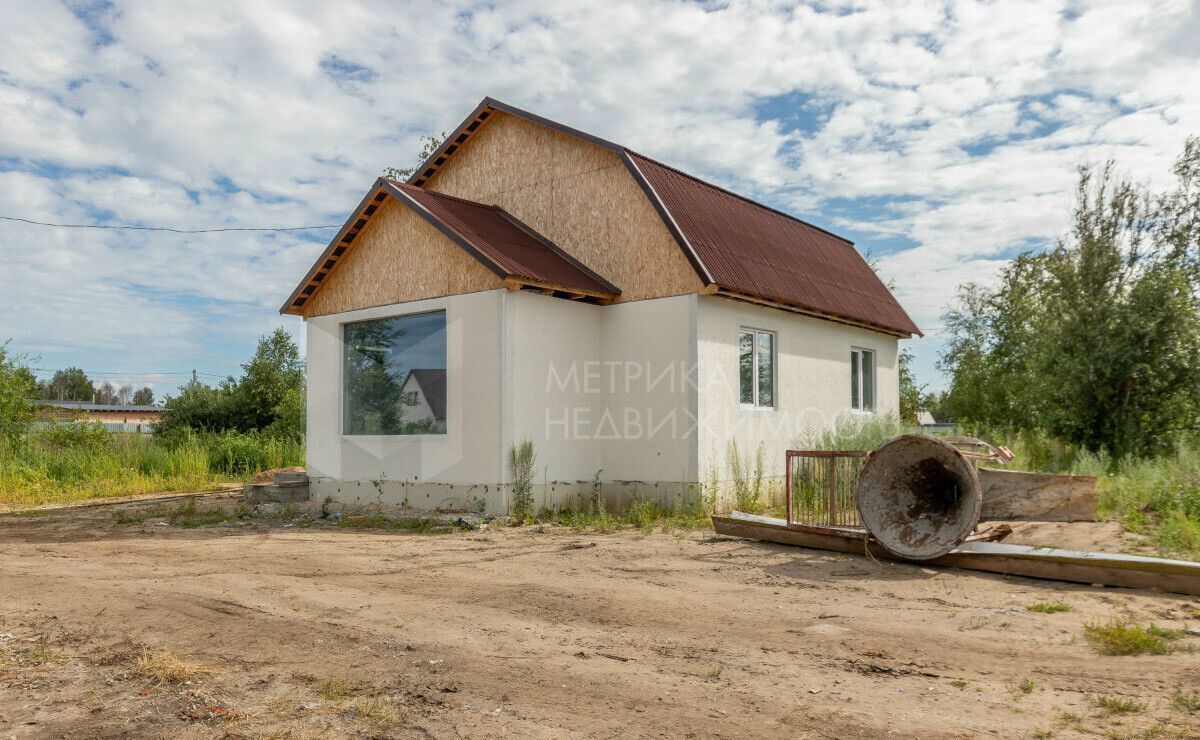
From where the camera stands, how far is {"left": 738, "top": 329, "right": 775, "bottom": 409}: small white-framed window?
15.2 m

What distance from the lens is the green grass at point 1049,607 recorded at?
23.7 ft

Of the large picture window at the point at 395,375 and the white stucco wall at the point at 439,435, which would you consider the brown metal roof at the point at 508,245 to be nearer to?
the white stucco wall at the point at 439,435

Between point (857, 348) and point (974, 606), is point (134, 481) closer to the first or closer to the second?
point (857, 348)

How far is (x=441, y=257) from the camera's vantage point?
46.3ft

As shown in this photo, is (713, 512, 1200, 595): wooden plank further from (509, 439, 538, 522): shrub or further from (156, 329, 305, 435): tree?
(156, 329, 305, 435): tree

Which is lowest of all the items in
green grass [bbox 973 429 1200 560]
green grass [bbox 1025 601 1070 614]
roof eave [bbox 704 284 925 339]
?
green grass [bbox 1025 601 1070 614]

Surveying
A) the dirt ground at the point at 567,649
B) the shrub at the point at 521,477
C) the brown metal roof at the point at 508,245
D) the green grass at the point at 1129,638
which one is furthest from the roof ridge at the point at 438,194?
the green grass at the point at 1129,638

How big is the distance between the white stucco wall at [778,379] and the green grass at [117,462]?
12.9m

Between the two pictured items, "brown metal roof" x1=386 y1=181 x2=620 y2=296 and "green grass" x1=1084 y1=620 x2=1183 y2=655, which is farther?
"brown metal roof" x1=386 y1=181 x2=620 y2=296

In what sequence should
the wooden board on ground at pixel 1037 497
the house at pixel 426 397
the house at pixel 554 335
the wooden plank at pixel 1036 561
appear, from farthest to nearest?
the house at pixel 426 397, the house at pixel 554 335, the wooden board on ground at pixel 1037 497, the wooden plank at pixel 1036 561

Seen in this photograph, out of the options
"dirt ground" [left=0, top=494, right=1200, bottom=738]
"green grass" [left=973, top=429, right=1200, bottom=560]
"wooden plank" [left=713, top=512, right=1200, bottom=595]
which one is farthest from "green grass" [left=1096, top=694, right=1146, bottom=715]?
"green grass" [left=973, top=429, right=1200, bottom=560]

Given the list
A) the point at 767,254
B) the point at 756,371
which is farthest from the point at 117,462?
the point at 767,254

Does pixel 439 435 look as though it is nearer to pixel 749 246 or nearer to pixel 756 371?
pixel 756 371

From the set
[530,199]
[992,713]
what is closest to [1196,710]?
[992,713]
